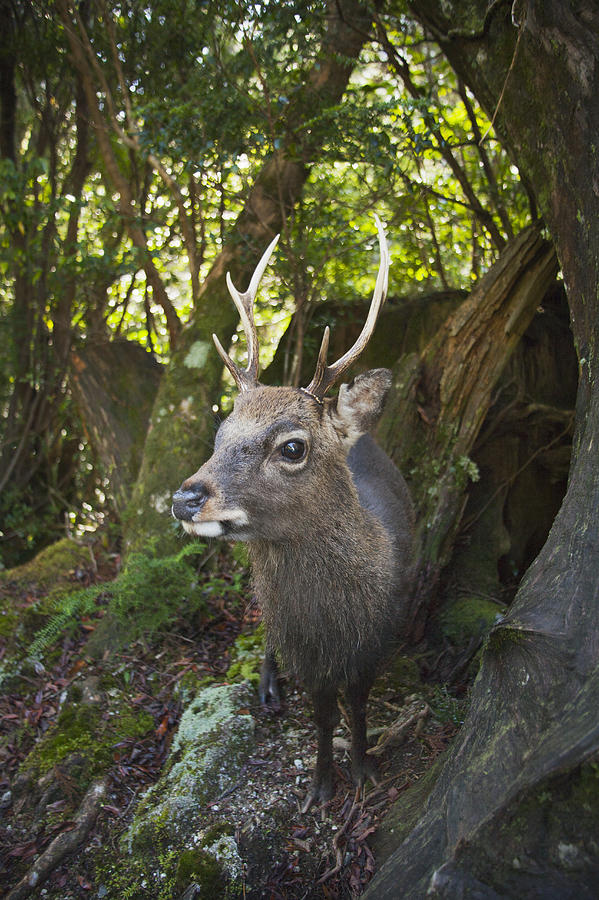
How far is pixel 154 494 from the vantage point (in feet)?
17.1

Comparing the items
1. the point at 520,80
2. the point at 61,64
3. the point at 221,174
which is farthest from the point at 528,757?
the point at 61,64

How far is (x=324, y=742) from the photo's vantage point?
10.9 feet

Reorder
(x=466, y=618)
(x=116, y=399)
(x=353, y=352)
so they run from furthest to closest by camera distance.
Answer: (x=116, y=399) < (x=466, y=618) < (x=353, y=352)

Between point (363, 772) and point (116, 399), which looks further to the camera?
point (116, 399)

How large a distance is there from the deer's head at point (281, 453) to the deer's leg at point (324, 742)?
32.5 inches

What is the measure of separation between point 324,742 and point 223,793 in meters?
0.55

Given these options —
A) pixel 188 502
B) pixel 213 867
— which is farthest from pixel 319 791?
pixel 188 502

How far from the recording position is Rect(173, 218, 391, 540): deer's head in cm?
293

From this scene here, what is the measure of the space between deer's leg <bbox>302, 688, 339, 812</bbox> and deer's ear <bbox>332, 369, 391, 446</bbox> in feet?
4.13

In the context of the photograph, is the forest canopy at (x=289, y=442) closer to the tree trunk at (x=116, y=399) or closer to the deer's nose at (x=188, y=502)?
the tree trunk at (x=116, y=399)

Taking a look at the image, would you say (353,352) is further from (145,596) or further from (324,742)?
(145,596)

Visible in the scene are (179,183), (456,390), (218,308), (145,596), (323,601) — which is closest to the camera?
(323,601)

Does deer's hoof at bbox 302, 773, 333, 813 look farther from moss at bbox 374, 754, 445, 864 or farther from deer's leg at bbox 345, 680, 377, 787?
moss at bbox 374, 754, 445, 864

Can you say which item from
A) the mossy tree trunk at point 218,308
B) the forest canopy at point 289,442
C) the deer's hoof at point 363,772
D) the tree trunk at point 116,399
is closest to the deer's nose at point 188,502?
the forest canopy at point 289,442
